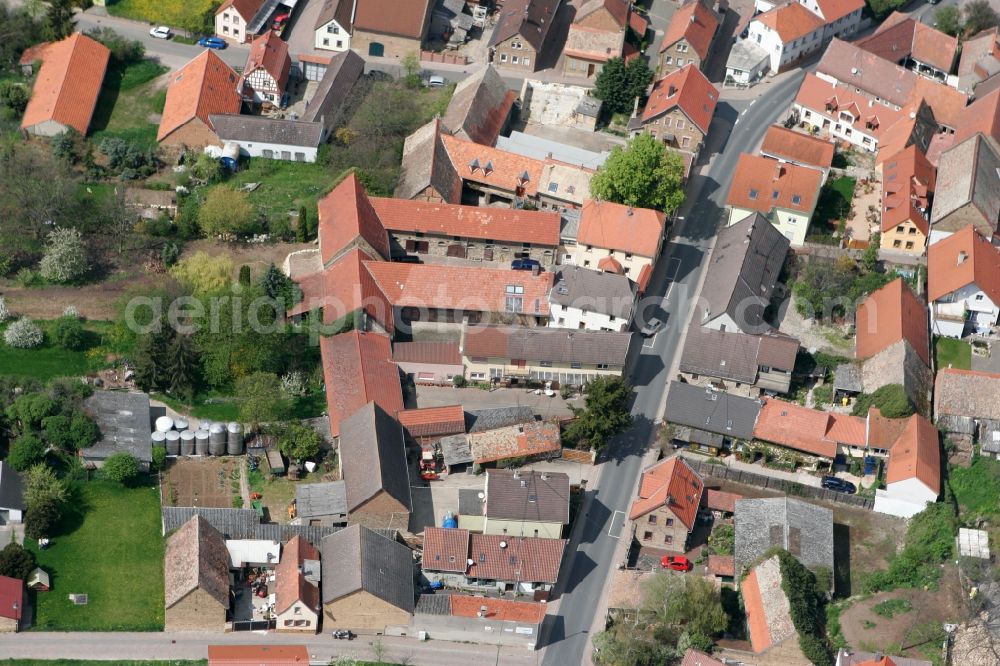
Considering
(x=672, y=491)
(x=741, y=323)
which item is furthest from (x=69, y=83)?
(x=672, y=491)

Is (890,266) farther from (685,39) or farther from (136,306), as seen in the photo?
(136,306)

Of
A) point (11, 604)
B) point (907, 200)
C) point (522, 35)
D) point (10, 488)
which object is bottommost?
point (11, 604)

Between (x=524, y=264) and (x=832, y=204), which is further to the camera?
(x=832, y=204)

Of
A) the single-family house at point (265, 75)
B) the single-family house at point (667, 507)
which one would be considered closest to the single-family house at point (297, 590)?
the single-family house at point (667, 507)

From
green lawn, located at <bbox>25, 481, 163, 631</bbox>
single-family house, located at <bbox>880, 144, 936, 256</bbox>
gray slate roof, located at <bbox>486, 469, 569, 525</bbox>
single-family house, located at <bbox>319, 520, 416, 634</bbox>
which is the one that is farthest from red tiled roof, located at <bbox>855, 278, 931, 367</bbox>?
green lawn, located at <bbox>25, 481, 163, 631</bbox>

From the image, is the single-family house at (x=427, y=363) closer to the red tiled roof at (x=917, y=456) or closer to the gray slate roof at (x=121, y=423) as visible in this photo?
the gray slate roof at (x=121, y=423)

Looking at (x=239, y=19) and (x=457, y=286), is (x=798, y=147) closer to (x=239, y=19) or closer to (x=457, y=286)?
(x=457, y=286)

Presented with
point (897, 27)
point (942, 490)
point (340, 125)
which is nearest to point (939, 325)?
point (942, 490)

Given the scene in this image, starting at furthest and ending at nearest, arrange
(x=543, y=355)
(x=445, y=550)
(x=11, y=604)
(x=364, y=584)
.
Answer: (x=543, y=355) < (x=445, y=550) < (x=364, y=584) < (x=11, y=604)
